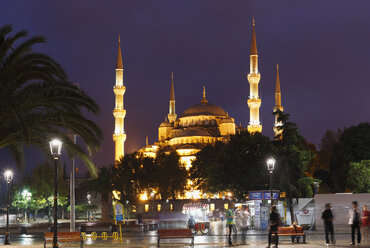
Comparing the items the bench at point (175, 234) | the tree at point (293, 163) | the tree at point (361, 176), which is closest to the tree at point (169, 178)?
the tree at point (361, 176)

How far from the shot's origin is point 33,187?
184ft

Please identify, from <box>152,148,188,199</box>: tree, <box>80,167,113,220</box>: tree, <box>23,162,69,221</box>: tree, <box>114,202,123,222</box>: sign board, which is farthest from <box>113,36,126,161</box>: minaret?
<box>114,202,123,222</box>: sign board

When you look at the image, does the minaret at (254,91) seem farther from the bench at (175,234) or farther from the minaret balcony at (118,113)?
the bench at (175,234)

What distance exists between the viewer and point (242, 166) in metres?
40.3

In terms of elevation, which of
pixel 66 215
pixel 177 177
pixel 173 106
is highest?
pixel 173 106

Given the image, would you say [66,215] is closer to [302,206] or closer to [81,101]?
[302,206]

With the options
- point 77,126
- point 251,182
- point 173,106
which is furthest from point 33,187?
point 173,106

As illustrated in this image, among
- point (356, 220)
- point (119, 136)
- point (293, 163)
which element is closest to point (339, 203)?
point (293, 163)

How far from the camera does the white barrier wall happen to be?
24.8 meters

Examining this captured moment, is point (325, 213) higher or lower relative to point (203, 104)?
lower

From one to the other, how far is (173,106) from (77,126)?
9028cm

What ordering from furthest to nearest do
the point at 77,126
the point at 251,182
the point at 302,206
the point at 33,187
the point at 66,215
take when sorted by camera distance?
the point at 66,215 < the point at 33,187 < the point at 251,182 < the point at 302,206 < the point at 77,126

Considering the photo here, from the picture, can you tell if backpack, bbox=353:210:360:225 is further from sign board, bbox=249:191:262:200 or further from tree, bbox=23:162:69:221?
tree, bbox=23:162:69:221

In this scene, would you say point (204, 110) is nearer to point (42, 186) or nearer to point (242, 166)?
point (42, 186)
